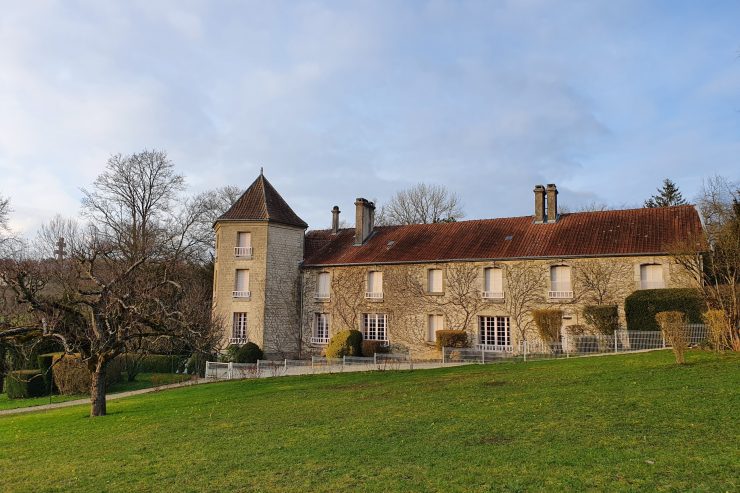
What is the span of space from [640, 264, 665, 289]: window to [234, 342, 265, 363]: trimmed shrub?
1661 centimetres

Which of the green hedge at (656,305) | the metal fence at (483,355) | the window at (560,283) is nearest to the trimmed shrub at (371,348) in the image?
the metal fence at (483,355)

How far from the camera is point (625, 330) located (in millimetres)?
20219

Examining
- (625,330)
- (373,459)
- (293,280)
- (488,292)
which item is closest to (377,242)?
(293,280)

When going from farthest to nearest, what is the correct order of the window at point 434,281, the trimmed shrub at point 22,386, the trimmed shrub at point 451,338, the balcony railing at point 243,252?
the balcony railing at point 243,252 < the window at point 434,281 < the trimmed shrub at point 451,338 < the trimmed shrub at point 22,386

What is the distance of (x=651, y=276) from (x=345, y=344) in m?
12.8

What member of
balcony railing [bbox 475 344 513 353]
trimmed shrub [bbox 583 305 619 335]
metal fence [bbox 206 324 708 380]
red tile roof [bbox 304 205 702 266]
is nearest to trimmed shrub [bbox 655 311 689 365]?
metal fence [bbox 206 324 708 380]

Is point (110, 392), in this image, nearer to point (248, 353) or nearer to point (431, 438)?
point (248, 353)

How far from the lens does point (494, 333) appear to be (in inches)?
956

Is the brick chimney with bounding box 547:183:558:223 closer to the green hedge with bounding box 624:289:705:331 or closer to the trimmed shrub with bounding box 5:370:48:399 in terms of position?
the green hedge with bounding box 624:289:705:331

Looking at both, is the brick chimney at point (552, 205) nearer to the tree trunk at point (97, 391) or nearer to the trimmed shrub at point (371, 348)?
the trimmed shrub at point (371, 348)

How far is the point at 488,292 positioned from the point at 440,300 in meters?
2.21

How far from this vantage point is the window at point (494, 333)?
78.6ft

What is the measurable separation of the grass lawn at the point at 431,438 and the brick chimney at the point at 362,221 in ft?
49.2

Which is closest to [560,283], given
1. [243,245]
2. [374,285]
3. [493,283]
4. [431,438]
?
[493,283]
